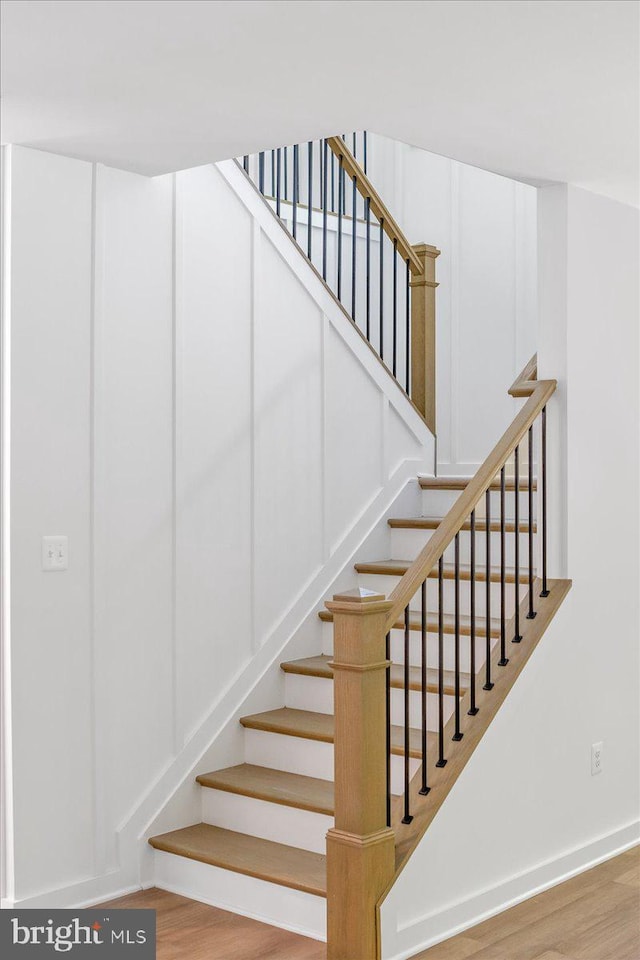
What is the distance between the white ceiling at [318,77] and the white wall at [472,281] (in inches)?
105

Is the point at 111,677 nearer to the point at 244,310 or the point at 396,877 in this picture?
the point at 396,877

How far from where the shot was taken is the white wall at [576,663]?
3.69m

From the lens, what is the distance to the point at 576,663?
4152 millimetres

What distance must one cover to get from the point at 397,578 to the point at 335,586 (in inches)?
10.7

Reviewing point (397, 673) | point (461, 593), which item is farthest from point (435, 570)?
point (397, 673)

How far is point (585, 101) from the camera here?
123 inches

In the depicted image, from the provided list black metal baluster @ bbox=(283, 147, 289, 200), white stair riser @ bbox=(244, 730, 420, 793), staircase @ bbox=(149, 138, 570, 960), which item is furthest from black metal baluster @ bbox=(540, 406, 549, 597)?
black metal baluster @ bbox=(283, 147, 289, 200)

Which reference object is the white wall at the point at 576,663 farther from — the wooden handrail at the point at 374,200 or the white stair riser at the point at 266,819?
the wooden handrail at the point at 374,200

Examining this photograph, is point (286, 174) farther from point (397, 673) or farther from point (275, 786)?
point (275, 786)

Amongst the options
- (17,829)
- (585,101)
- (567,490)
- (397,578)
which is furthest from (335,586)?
(585,101)

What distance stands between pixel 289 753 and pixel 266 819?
0.33m

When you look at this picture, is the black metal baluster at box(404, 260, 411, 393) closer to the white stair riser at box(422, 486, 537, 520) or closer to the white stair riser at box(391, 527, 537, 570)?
the white stair riser at box(422, 486, 537, 520)

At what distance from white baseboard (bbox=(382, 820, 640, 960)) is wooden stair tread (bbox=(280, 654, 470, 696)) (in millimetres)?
683

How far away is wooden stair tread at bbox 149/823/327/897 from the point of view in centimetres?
353
